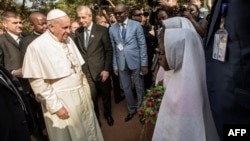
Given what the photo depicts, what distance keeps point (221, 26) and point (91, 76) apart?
3834 mm

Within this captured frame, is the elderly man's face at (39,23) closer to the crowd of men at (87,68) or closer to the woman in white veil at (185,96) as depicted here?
the crowd of men at (87,68)

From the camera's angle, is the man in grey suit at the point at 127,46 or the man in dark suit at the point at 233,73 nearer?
the man in dark suit at the point at 233,73

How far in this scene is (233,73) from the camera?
179cm

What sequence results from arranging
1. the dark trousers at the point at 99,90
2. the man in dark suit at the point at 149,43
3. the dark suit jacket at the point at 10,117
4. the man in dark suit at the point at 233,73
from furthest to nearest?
the man in dark suit at the point at 149,43, the dark trousers at the point at 99,90, the dark suit jacket at the point at 10,117, the man in dark suit at the point at 233,73

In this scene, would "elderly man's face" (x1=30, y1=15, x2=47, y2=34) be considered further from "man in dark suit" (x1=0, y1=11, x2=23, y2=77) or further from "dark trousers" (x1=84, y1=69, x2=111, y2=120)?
"dark trousers" (x1=84, y1=69, x2=111, y2=120)

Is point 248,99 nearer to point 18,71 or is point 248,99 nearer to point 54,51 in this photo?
point 54,51

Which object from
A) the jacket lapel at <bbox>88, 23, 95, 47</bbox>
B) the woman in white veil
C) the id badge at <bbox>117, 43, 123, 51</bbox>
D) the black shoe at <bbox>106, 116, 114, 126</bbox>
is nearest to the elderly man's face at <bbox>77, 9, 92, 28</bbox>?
the jacket lapel at <bbox>88, 23, 95, 47</bbox>

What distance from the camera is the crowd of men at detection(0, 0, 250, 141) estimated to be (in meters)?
1.83

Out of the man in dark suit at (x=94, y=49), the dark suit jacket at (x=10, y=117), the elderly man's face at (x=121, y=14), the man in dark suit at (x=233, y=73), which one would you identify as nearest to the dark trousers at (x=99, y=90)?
the man in dark suit at (x=94, y=49)

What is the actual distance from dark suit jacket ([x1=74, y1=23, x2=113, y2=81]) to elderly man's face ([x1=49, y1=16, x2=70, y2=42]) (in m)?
1.69

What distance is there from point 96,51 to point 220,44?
12.2 ft

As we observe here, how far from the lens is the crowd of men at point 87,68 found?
1.83 m

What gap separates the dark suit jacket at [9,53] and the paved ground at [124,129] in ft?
6.60

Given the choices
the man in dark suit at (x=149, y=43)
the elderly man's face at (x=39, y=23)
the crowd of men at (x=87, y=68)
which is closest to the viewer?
the crowd of men at (x=87, y=68)
